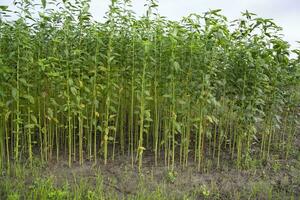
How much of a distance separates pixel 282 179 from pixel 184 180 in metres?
1.36

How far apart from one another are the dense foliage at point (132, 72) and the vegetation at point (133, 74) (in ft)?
0.04

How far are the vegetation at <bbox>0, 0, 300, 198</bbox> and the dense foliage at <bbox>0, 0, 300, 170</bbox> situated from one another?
0.01 meters

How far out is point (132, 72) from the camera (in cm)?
524

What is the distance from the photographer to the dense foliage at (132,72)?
5.05 m

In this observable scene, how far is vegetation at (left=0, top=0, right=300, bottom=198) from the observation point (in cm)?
506

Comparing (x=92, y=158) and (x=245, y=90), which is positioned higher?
(x=245, y=90)

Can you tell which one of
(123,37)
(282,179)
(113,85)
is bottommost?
(282,179)

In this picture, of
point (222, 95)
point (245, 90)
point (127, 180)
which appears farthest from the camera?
point (222, 95)

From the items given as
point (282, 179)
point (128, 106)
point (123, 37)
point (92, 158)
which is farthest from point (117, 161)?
point (282, 179)

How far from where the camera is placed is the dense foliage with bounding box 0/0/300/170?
5.05 meters

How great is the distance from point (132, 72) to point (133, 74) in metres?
0.03

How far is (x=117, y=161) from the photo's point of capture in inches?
221

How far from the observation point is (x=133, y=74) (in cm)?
524

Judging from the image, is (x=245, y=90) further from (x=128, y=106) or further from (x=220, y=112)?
(x=128, y=106)
